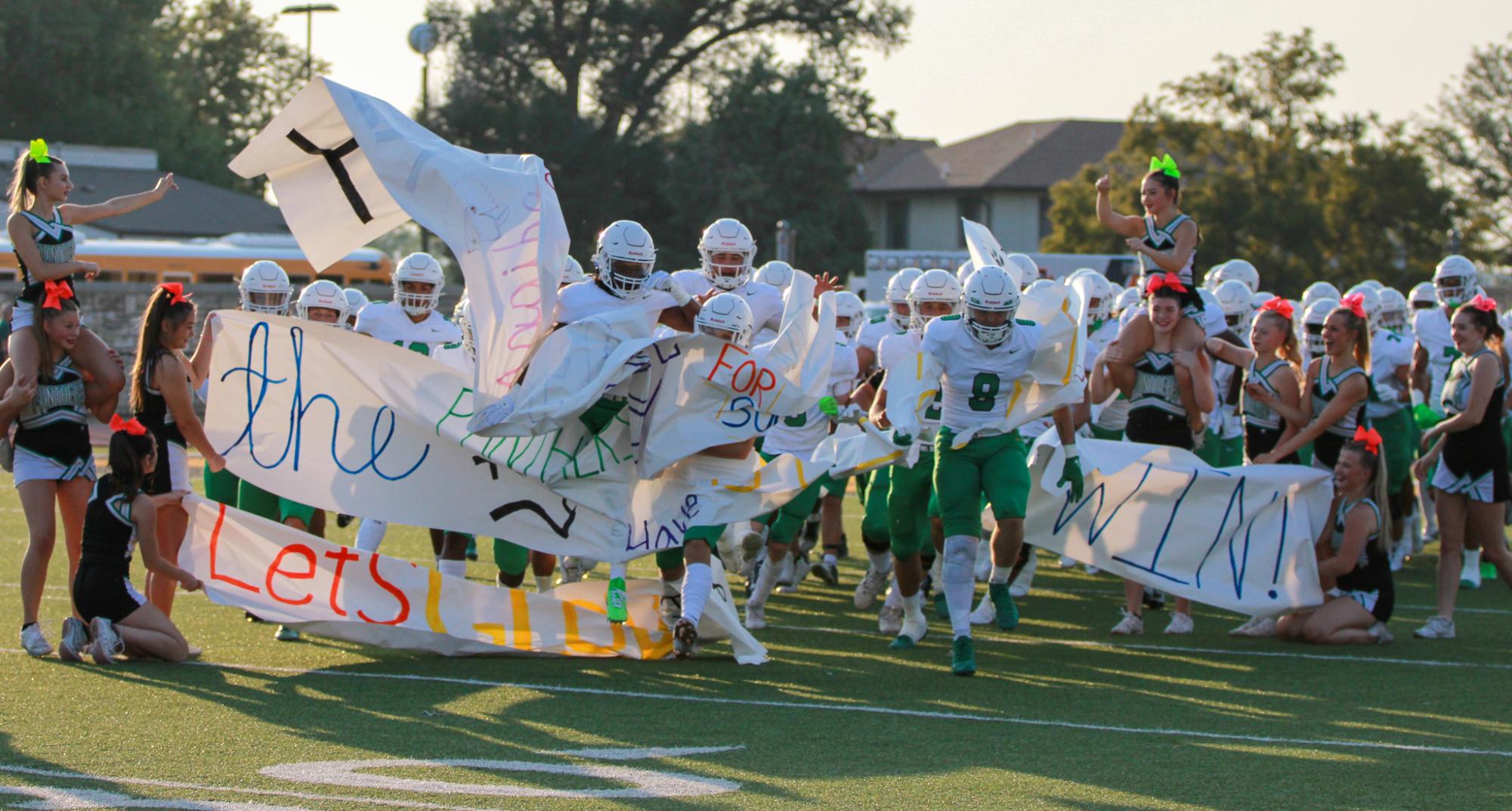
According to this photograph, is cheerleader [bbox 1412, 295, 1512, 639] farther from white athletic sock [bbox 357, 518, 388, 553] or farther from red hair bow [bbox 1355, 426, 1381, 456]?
white athletic sock [bbox 357, 518, 388, 553]

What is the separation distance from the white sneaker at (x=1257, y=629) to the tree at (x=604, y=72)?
115ft

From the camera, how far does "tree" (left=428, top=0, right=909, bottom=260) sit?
44.2 m

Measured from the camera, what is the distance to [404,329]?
10.3 meters

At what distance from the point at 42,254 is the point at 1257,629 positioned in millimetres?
6321

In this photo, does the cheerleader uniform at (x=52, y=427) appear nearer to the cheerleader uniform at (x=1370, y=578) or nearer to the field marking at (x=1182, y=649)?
the field marking at (x=1182, y=649)

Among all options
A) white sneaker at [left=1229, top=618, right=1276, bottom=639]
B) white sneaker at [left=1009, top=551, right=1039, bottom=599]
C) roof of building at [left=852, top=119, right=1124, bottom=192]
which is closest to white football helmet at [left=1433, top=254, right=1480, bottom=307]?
white sneaker at [left=1009, top=551, right=1039, bottom=599]

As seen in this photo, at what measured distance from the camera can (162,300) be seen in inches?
309

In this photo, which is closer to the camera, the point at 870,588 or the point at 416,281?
the point at 870,588

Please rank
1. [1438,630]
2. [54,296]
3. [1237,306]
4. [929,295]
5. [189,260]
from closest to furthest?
[54,296] < [1438,630] < [929,295] < [1237,306] < [189,260]

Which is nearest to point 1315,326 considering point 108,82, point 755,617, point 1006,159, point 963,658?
point 755,617

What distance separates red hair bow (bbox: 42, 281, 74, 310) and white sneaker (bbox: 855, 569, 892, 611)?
440 cm

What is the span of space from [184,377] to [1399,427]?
25.0 ft

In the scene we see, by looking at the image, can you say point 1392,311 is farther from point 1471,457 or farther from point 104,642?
point 104,642

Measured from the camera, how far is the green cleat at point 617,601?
25.8ft
